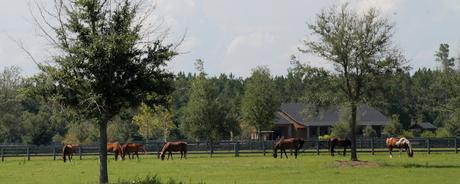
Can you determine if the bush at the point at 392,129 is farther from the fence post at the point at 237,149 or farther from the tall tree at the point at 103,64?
the tall tree at the point at 103,64

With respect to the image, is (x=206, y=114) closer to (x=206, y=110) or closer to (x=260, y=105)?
(x=206, y=110)

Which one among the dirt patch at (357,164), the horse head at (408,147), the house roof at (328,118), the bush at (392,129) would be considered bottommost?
the dirt patch at (357,164)

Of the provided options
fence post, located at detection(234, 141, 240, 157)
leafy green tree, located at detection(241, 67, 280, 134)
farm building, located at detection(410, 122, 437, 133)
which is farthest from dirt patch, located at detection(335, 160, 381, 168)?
farm building, located at detection(410, 122, 437, 133)

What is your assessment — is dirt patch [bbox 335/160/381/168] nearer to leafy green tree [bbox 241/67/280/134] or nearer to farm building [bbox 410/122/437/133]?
leafy green tree [bbox 241/67/280/134]

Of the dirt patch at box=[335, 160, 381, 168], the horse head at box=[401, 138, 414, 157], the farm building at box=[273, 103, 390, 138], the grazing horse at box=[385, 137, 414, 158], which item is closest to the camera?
the dirt patch at box=[335, 160, 381, 168]

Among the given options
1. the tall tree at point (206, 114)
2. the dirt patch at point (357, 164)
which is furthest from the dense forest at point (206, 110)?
the dirt patch at point (357, 164)

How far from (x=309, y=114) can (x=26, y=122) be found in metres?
51.4

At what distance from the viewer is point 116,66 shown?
66.8 ft

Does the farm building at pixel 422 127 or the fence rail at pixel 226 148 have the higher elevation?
the farm building at pixel 422 127

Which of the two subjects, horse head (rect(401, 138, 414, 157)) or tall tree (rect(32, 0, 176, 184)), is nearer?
tall tree (rect(32, 0, 176, 184))

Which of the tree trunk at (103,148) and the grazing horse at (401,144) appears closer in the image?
the tree trunk at (103,148)

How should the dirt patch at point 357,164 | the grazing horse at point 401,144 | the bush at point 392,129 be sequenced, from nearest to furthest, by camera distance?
the dirt patch at point 357,164
the grazing horse at point 401,144
the bush at point 392,129

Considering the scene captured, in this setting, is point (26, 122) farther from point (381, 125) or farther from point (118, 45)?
→ point (118, 45)

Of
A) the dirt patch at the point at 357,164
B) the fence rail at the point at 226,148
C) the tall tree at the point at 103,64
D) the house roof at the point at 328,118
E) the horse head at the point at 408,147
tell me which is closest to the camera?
the tall tree at the point at 103,64
